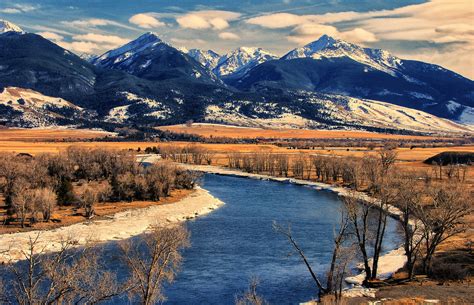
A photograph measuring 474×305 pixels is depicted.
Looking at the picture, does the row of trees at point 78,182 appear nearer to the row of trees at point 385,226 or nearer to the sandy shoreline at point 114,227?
the sandy shoreline at point 114,227

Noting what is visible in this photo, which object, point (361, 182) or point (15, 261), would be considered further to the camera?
point (361, 182)

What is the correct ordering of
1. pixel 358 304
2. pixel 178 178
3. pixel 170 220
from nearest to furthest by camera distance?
pixel 358 304
pixel 170 220
pixel 178 178

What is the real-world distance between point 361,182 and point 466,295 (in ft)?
368

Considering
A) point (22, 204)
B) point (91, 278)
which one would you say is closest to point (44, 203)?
point (22, 204)

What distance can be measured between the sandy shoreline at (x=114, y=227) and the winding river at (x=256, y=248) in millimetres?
5662

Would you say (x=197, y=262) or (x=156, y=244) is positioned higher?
(x=156, y=244)

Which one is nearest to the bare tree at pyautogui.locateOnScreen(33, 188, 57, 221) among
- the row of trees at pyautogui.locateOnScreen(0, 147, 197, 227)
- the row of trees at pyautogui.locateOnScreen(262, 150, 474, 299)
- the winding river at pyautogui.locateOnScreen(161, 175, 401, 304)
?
the row of trees at pyautogui.locateOnScreen(0, 147, 197, 227)

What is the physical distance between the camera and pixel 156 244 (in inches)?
1866

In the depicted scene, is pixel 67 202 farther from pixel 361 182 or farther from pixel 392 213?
pixel 361 182

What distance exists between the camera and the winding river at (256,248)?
205 feet

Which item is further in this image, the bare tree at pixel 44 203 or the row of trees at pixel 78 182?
the row of trees at pixel 78 182

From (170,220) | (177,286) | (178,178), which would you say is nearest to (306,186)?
(178,178)

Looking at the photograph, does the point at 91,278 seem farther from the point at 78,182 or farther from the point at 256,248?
the point at 78,182

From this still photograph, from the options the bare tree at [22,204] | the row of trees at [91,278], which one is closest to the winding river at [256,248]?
the row of trees at [91,278]
